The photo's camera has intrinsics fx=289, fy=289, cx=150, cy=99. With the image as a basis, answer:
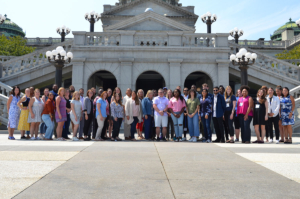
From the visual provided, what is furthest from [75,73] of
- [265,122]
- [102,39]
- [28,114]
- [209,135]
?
[265,122]

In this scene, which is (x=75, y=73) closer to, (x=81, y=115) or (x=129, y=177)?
(x=81, y=115)

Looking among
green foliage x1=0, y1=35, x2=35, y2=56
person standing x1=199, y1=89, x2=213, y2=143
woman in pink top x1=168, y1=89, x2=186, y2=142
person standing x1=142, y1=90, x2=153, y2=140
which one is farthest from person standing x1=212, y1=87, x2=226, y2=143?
green foliage x1=0, y1=35, x2=35, y2=56

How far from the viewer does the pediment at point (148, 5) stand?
129 ft

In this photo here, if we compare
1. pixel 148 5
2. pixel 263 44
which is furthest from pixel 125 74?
pixel 263 44

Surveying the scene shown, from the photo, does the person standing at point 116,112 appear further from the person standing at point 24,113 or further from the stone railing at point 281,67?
the stone railing at point 281,67

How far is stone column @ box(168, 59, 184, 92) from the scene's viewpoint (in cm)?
1839

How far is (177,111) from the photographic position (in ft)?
36.5

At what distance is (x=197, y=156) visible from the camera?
6.73 meters

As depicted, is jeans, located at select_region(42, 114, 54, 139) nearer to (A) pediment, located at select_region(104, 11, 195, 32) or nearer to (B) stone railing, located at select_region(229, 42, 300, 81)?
(A) pediment, located at select_region(104, 11, 195, 32)

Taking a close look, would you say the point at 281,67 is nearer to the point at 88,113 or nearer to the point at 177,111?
the point at 177,111

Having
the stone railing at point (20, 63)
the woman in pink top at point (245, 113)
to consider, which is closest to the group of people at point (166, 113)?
the woman in pink top at point (245, 113)

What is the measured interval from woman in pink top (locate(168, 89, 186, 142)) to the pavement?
14.9ft

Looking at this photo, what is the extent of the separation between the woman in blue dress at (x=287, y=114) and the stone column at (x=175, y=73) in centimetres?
810

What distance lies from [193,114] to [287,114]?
3506 mm
